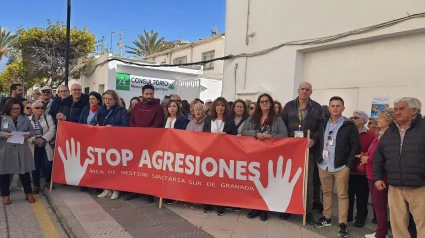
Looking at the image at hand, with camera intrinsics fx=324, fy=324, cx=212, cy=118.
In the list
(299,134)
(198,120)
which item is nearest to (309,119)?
(299,134)

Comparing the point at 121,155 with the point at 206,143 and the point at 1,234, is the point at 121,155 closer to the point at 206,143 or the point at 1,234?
the point at 206,143

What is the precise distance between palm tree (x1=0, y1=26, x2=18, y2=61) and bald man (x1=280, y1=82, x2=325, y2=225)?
46398 mm

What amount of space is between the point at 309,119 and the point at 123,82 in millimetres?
13177

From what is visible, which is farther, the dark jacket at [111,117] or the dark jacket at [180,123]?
the dark jacket at [111,117]

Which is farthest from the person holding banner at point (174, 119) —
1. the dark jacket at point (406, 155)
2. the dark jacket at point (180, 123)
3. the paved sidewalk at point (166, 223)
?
the dark jacket at point (406, 155)

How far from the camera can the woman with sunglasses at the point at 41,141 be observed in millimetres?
5727

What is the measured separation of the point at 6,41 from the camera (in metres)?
42.4

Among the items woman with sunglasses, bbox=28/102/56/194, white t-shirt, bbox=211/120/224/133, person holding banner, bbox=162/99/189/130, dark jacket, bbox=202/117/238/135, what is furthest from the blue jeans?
white t-shirt, bbox=211/120/224/133

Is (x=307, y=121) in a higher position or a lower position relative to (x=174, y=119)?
higher

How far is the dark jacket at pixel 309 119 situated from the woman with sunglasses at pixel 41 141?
13.7 ft

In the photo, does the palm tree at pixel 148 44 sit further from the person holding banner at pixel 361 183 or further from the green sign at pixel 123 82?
the person holding banner at pixel 361 183

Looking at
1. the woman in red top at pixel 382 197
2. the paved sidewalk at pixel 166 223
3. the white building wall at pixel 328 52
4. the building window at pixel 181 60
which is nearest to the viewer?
the woman in red top at pixel 382 197

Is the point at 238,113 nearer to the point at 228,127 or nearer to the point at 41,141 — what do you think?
the point at 228,127

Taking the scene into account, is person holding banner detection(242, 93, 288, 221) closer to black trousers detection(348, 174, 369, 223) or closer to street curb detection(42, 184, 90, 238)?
black trousers detection(348, 174, 369, 223)
